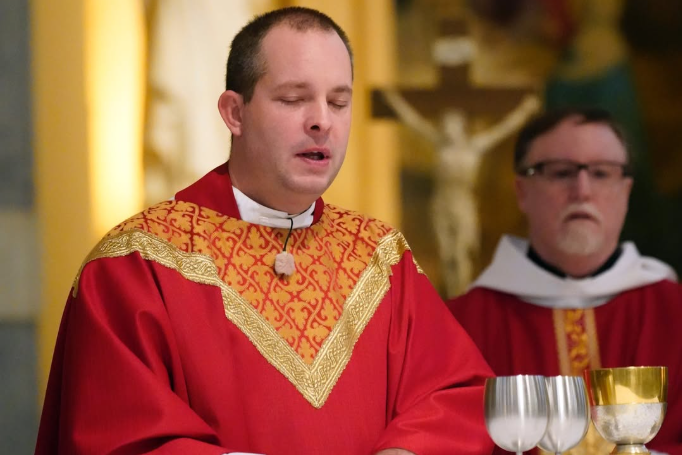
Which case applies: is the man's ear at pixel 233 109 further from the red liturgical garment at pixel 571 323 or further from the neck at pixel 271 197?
the red liturgical garment at pixel 571 323

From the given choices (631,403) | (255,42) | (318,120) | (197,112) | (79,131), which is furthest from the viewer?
(197,112)

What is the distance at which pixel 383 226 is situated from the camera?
383cm

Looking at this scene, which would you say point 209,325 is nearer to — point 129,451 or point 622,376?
point 129,451

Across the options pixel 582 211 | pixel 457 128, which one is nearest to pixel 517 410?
pixel 582 211

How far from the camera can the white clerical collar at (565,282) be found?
186 inches

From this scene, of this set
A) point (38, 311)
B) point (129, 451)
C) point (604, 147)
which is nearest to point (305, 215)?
point (129, 451)

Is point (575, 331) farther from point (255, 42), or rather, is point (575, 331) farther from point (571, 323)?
point (255, 42)

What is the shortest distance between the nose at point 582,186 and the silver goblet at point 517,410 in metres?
1.96

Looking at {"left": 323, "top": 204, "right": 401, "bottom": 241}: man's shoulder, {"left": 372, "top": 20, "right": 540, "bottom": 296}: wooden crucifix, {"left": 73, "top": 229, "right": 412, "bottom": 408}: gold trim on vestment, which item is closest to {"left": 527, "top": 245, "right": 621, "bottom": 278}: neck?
{"left": 323, "top": 204, "right": 401, "bottom": 241}: man's shoulder

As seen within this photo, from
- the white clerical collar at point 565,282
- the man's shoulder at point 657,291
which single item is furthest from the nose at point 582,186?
the man's shoulder at point 657,291

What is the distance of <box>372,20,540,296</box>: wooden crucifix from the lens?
24.1 ft

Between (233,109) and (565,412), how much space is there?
4.46 feet

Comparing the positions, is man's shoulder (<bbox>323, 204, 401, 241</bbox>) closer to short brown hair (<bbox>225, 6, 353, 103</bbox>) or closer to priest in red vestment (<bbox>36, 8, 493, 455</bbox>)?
priest in red vestment (<bbox>36, 8, 493, 455</bbox>)

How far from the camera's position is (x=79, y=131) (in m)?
5.50
